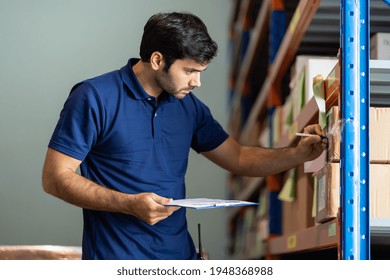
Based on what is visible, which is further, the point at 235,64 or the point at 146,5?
the point at 235,64

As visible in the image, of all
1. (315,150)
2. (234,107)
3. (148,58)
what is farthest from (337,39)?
(234,107)

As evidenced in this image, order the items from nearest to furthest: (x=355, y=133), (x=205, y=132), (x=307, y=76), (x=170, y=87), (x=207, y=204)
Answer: (x=207, y=204) < (x=355, y=133) < (x=170, y=87) < (x=205, y=132) < (x=307, y=76)

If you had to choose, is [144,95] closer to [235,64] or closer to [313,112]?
[313,112]

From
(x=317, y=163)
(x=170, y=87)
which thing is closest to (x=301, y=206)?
(x=317, y=163)

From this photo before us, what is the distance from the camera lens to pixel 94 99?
5.84 feet

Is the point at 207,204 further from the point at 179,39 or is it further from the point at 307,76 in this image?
the point at 307,76

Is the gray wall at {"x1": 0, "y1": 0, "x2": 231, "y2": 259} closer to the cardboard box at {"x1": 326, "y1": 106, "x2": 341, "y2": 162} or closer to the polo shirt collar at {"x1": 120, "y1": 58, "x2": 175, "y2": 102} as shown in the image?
the polo shirt collar at {"x1": 120, "y1": 58, "x2": 175, "y2": 102}

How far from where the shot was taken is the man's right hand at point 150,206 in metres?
1.59

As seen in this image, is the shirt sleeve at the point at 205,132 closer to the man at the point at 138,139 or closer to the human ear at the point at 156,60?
the man at the point at 138,139

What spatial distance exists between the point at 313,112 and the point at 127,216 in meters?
0.67

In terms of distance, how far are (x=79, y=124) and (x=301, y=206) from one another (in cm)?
110

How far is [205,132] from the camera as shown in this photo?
6.75ft

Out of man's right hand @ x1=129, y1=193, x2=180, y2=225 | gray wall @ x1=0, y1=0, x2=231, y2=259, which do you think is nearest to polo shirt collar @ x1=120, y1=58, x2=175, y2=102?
man's right hand @ x1=129, y1=193, x2=180, y2=225

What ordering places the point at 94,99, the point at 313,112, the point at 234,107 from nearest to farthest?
the point at 94,99 → the point at 313,112 → the point at 234,107
